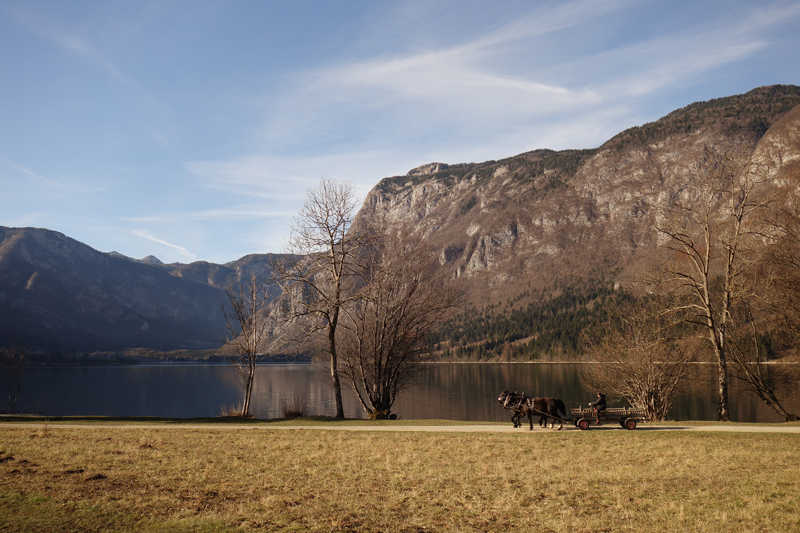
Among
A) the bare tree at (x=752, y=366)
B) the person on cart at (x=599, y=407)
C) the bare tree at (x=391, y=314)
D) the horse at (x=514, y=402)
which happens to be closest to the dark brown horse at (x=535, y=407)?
the horse at (x=514, y=402)

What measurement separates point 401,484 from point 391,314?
60.3ft

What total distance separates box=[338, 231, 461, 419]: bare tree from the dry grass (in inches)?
505

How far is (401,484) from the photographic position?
10094 mm

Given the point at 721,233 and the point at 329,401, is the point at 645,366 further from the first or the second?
the point at 329,401

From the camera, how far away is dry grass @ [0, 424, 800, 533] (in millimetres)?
7543

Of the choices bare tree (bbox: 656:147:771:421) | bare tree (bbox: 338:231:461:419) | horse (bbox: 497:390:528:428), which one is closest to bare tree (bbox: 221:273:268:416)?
bare tree (bbox: 338:231:461:419)

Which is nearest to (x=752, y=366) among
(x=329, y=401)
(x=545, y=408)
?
(x=545, y=408)

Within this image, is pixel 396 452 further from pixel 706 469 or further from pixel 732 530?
pixel 732 530

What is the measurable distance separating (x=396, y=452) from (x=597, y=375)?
2901cm

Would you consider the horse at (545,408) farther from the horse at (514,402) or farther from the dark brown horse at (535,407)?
the horse at (514,402)

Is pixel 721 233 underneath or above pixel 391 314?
above

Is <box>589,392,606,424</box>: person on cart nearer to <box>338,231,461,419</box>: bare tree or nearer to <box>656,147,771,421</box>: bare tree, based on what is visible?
<box>656,147,771,421</box>: bare tree

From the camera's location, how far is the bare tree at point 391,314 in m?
28.5

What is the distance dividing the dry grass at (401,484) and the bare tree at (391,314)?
42.1 ft
